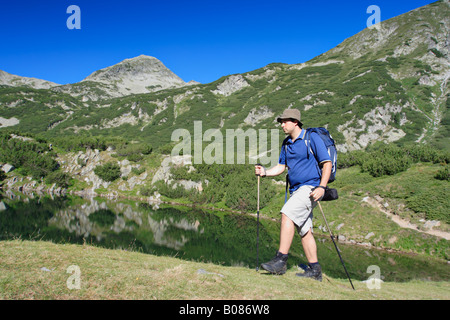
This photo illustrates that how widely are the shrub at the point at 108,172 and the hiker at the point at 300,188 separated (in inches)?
2777

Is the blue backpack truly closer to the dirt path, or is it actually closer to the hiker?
the hiker

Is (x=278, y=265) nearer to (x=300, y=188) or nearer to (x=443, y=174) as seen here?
(x=300, y=188)

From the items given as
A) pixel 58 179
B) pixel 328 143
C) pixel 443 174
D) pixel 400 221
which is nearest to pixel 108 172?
pixel 58 179

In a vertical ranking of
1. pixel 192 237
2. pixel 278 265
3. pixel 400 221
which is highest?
pixel 278 265

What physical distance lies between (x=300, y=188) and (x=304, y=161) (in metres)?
0.65

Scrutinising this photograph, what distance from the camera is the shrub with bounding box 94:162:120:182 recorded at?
69312mm

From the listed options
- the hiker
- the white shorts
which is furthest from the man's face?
the white shorts

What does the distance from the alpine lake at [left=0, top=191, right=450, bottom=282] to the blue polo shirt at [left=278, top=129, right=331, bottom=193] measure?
5.55 m

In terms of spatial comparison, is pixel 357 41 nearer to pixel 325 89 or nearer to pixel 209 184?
pixel 325 89

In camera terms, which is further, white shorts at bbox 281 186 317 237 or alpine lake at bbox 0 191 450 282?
alpine lake at bbox 0 191 450 282

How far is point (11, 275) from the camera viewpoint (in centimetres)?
461

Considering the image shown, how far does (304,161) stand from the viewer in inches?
241

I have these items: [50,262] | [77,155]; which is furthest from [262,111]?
[50,262]
